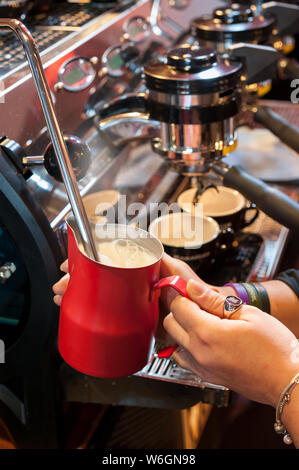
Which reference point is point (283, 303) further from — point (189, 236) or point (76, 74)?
point (76, 74)

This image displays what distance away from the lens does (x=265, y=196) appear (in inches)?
38.7

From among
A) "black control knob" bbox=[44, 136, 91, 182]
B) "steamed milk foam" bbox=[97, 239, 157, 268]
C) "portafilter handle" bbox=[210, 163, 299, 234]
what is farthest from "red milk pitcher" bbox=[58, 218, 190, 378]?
"portafilter handle" bbox=[210, 163, 299, 234]

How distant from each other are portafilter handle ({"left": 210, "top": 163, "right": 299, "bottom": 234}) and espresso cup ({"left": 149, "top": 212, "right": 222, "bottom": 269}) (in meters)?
0.08

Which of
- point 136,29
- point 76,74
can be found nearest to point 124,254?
point 76,74

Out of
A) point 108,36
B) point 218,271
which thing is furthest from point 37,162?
point 108,36

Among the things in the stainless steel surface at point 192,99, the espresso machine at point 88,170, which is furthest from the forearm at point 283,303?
the stainless steel surface at point 192,99

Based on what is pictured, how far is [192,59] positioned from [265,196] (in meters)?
0.26

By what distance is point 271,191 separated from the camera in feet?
3.24

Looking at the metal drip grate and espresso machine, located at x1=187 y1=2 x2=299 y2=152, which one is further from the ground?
espresso machine, located at x1=187 y1=2 x2=299 y2=152

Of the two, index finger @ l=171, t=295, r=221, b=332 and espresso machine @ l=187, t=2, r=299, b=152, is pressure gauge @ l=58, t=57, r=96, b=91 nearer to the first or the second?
espresso machine @ l=187, t=2, r=299, b=152

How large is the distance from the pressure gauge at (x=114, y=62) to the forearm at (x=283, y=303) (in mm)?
570

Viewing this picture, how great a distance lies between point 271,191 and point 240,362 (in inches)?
16.0

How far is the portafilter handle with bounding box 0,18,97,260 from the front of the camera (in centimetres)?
61

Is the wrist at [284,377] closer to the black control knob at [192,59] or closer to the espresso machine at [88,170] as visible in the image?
the espresso machine at [88,170]
